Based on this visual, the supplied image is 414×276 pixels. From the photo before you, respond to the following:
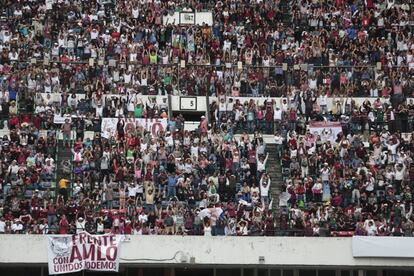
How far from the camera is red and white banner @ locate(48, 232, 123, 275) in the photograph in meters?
39.9

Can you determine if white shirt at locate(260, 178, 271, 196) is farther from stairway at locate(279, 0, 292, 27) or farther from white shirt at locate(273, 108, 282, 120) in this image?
stairway at locate(279, 0, 292, 27)

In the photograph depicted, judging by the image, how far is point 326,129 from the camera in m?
51.2

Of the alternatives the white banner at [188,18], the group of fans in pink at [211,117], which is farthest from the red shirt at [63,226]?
the white banner at [188,18]

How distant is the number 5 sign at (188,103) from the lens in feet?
176

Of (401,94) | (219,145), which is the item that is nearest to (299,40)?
(401,94)

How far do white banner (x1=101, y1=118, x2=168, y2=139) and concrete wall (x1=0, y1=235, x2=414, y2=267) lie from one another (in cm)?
882

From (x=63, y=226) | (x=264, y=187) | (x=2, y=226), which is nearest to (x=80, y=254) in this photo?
(x=63, y=226)

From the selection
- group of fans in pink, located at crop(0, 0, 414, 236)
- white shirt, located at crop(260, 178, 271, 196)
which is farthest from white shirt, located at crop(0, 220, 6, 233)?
white shirt, located at crop(260, 178, 271, 196)

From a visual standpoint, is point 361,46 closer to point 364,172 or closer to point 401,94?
point 401,94

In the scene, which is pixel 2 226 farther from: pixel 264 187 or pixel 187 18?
pixel 187 18

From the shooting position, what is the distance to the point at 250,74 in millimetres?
54938

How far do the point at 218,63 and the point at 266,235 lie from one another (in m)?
15.0

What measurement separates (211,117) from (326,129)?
5.30m

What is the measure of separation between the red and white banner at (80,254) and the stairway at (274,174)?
8.20 m
